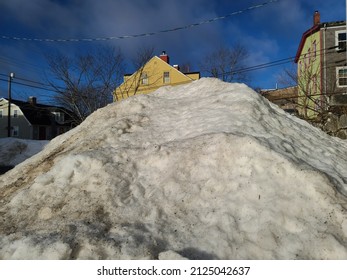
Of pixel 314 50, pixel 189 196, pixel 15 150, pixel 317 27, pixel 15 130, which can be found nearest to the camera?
pixel 189 196

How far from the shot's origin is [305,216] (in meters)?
3.08

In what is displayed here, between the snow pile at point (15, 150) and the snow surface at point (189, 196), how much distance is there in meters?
9.13

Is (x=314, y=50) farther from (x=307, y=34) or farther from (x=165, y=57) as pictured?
(x=165, y=57)

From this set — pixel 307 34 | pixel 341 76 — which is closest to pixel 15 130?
pixel 307 34

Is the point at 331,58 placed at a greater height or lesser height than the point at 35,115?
greater

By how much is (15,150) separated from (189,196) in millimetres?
12902

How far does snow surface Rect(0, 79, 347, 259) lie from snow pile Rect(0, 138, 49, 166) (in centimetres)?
913

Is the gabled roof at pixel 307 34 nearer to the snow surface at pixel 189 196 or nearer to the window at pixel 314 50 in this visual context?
the window at pixel 314 50

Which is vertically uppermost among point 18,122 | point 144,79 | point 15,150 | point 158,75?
point 158,75

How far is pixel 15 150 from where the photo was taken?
1420cm

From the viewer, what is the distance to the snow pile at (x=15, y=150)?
1349 centimetres

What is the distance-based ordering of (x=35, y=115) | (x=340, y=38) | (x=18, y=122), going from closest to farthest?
(x=340, y=38), (x=18, y=122), (x=35, y=115)

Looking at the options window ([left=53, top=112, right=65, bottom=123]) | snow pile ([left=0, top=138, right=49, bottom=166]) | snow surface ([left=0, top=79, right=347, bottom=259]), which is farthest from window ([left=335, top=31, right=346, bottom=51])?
window ([left=53, top=112, right=65, bottom=123])
